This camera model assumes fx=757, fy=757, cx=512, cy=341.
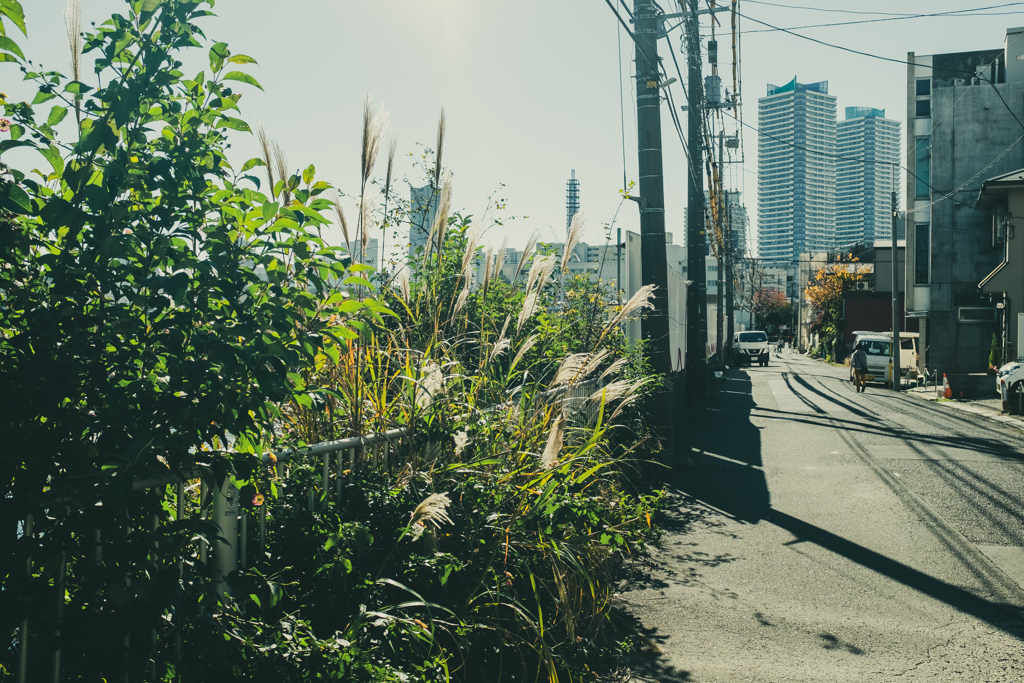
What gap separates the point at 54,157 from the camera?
2.34 m

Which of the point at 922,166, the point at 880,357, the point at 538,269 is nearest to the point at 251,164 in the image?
the point at 538,269

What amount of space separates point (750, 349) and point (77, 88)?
49.0 meters

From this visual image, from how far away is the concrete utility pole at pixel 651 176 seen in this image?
32.6ft

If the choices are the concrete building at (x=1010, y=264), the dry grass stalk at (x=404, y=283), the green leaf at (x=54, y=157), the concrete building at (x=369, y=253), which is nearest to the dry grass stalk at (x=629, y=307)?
the dry grass stalk at (x=404, y=283)

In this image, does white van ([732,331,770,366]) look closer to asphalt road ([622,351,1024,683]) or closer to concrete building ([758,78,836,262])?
asphalt road ([622,351,1024,683])

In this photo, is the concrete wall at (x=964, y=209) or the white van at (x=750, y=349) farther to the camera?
the white van at (x=750, y=349)

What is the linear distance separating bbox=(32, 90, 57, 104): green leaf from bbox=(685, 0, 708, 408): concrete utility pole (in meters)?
16.6

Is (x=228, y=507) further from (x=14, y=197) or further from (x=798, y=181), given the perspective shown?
(x=798, y=181)

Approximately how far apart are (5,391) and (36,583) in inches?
21.3

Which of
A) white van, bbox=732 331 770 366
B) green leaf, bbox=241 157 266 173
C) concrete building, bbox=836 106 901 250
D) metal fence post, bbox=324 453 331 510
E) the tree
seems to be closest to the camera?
green leaf, bbox=241 157 266 173

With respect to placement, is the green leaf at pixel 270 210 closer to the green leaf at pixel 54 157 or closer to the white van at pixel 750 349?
the green leaf at pixel 54 157

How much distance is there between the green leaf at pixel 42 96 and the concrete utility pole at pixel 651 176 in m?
8.19

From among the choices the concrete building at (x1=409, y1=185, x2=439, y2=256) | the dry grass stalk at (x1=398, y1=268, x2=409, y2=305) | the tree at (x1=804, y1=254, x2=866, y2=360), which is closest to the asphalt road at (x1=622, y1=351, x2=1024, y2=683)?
the dry grass stalk at (x1=398, y1=268, x2=409, y2=305)

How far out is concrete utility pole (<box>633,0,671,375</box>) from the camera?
32.6ft
